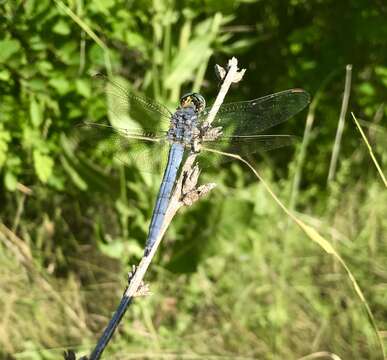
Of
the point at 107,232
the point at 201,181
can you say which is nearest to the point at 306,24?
the point at 201,181

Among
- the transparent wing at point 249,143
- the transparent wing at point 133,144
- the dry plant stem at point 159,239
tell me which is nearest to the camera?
the dry plant stem at point 159,239

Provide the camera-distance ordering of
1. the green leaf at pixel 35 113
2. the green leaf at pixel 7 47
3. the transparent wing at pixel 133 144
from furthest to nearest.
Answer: the green leaf at pixel 35 113 < the green leaf at pixel 7 47 < the transparent wing at pixel 133 144

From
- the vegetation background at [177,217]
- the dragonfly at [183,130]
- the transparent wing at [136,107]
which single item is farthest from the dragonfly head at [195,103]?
the vegetation background at [177,217]

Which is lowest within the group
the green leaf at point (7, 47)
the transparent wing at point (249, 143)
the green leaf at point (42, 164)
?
the green leaf at point (42, 164)

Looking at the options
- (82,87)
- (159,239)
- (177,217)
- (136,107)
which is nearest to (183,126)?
(136,107)

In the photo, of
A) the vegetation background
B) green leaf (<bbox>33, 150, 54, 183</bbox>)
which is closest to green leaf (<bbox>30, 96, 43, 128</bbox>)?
the vegetation background

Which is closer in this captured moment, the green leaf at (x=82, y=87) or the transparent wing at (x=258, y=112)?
the transparent wing at (x=258, y=112)

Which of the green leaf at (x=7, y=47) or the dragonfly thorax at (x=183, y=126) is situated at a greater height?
the green leaf at (x=7, y=47)

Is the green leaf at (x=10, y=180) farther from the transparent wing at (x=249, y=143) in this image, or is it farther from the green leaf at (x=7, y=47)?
the transparent wing at (x=249, y=143)

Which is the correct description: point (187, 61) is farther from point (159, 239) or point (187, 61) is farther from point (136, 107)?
point (159, 239)
